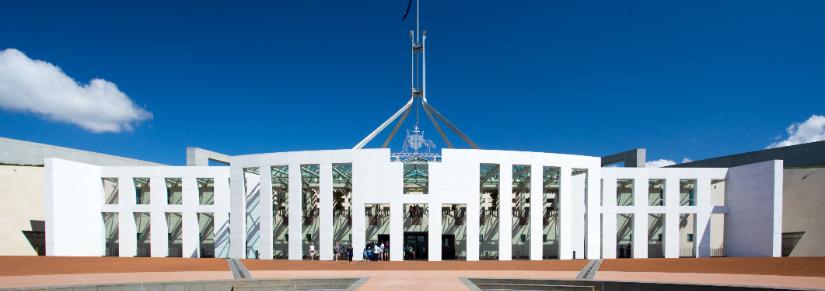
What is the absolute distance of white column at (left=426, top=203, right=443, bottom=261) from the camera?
2847 centimetres

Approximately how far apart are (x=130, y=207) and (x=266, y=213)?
12317 mm

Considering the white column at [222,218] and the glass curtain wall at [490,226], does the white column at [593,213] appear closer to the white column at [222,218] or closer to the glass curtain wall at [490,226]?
the glass curtain wall at [490,226]

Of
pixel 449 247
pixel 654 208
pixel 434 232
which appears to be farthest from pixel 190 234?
Result: pixel 654 208

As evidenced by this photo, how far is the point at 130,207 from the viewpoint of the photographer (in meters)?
34.7

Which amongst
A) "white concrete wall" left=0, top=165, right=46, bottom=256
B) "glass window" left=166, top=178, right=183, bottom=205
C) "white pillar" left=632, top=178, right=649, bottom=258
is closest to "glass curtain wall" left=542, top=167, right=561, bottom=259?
"white pillar" left=632, top=178, right=649, bottom=258

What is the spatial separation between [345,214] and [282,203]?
547 centimetres

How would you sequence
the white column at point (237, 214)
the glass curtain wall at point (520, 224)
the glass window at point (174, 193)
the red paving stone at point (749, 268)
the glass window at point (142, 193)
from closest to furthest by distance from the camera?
the red paving stone at point (749, 268) → the white column at point (237, 214) → the glass curtain wall at point (520, 224) → the glass window at point (142, 193) → the glass window at point (174, 193)

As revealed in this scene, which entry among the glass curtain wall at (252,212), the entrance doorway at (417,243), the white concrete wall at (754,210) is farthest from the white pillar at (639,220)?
the glass curtain wall at (252,212)

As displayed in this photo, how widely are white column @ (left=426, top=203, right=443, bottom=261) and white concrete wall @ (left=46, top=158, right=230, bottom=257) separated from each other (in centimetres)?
1552

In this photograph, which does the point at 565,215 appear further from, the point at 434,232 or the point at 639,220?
the point at 434,232

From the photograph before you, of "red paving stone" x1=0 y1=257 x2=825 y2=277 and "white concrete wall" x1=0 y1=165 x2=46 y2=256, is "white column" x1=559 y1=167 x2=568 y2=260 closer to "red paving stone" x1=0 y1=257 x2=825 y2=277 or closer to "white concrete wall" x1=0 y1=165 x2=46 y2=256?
"red paving stone" x1=0 y1=257 x2=825 y2=277

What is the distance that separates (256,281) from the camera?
17.1m

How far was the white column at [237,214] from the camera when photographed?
31.0 metres

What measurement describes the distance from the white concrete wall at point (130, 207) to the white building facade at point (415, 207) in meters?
0.07
